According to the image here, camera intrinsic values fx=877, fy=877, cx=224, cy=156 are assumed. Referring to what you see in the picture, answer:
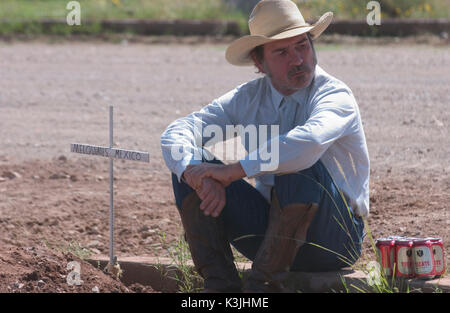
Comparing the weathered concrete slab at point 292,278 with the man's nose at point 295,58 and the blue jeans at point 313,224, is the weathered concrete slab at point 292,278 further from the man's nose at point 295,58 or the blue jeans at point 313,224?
the man's nose at point 295,58

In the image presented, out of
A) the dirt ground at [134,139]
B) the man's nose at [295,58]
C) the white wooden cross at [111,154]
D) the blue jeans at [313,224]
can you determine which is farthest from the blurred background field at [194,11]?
the blue jeans at [313,224]

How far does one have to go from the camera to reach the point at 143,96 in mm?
8320

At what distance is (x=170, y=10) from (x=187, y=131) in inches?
405

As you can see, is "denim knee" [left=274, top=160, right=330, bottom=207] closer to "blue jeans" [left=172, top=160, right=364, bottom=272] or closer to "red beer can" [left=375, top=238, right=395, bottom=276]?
"blue jeans" [left=172, top=160, right=364, bottom=272]

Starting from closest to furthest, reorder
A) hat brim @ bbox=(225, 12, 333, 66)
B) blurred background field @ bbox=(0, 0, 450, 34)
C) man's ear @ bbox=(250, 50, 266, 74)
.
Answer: hat brim @ bbox=(225, 12, 333, 66) → man's ear @ bbox=(250, 50, 266, 74) → blurred background field @ bbox=(0, 0, 450, 34)

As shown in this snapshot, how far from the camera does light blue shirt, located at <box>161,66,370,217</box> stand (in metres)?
3.43

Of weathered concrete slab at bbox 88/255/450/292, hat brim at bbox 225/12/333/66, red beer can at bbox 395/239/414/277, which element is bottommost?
weathered concrete slab at bbox 88/255/450/292

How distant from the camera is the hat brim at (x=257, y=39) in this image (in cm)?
379

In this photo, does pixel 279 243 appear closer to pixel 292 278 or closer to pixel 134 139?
pixel 292 278

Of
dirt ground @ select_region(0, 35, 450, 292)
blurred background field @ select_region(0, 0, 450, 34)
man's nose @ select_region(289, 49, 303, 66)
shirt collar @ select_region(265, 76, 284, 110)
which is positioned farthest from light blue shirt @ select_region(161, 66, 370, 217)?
blurred background field @ select_region(0, 0, 450, 34)

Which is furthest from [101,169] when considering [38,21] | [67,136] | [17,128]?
[38,21]

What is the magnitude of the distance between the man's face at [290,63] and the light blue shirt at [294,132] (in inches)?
2.3

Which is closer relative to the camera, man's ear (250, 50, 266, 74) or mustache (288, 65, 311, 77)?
mustache (288, 65, 311, 77)

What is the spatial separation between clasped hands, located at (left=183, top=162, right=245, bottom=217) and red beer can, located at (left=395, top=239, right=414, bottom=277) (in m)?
0.71
